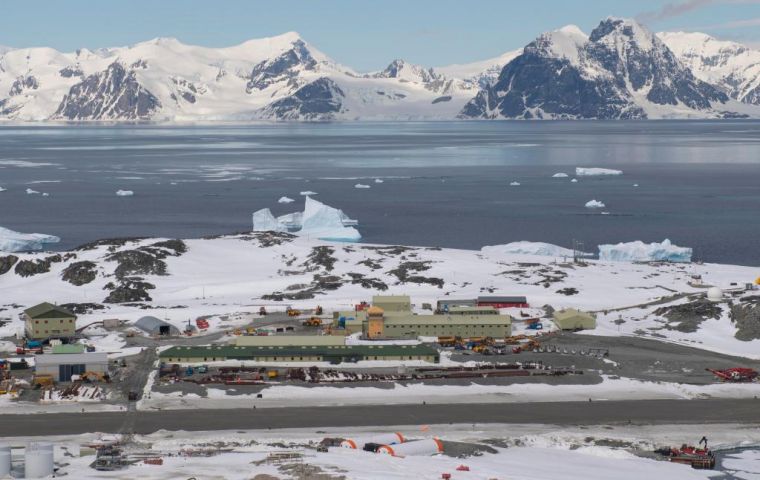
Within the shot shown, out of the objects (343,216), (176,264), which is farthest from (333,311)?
(343,216)

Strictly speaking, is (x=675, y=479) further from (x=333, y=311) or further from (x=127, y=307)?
(x=127, y=307)

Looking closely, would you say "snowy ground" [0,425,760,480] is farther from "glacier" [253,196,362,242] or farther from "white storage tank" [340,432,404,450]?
"glacier" [253,196,362,242]

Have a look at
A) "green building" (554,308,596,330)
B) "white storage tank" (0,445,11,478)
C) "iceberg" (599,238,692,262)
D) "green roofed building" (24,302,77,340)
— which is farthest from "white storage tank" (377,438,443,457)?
"iceberg" (599,238,692,262)

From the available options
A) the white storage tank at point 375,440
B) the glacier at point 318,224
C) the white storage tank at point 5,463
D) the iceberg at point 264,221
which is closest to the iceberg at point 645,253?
the glacier at point 318,224

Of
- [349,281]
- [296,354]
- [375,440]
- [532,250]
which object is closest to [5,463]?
[375,440]

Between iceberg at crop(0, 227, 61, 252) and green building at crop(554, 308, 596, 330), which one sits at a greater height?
iceberg at crop(0, 227, 61, 252)

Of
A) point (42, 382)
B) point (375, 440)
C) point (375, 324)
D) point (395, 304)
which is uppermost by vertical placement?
point (395, 304)

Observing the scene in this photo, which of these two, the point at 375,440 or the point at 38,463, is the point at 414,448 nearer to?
the point at 375,440
